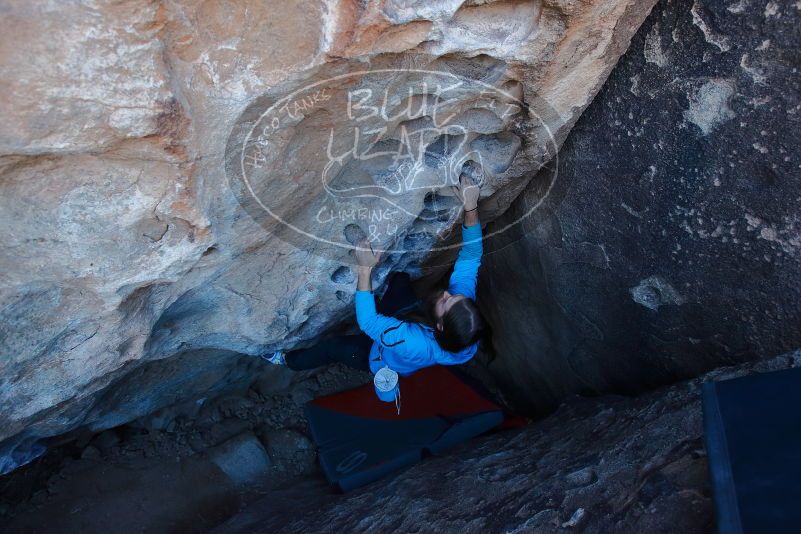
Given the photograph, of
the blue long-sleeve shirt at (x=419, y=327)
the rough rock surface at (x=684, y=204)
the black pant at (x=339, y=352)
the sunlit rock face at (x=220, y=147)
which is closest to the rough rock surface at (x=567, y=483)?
the rough rock surface at (x=684, y=204)

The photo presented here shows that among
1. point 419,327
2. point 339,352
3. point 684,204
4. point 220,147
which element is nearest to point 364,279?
point 419,327

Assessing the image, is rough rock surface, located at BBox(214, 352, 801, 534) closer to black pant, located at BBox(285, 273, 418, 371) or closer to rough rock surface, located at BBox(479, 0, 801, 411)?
rough rock surface, located at BBox(479, 0, 801, 411)

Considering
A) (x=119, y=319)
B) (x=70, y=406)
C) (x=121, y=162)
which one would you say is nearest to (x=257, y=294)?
(x=119, y=319)

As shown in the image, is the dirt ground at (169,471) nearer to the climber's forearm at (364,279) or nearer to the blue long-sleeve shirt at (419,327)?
the blue long-sleeve shirt at (419,327)

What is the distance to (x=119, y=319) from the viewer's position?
1309 millimetres

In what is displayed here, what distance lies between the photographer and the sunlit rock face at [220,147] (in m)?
0.92

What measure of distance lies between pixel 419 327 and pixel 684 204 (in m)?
0.80

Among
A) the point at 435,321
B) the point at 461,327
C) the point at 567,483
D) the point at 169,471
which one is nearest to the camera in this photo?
the point at 567,483

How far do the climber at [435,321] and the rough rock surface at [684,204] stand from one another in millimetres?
217

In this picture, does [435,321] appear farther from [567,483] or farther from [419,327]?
[567,483]

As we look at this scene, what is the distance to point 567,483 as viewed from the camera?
1.35 meters

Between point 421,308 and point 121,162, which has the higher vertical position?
point 121,162

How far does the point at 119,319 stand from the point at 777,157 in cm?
138

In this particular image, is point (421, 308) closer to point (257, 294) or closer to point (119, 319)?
point (257, 294)
